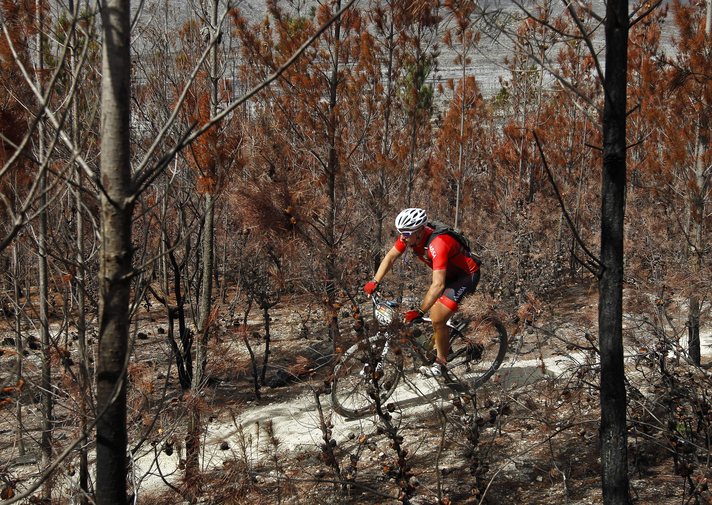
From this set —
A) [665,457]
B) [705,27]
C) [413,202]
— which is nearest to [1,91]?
[665,457]

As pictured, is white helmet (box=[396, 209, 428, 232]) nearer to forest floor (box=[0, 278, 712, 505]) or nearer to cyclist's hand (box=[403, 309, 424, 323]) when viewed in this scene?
cyclist's hand (box=[403, 309, 424, 323])

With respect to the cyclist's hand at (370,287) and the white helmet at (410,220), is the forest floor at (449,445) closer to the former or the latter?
the cyclist's hand at (370,287)

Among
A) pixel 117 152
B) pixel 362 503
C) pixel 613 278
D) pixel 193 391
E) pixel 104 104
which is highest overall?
pixel 104 104

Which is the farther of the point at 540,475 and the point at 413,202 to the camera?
the point at 413,202

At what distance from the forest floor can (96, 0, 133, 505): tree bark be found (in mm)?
1233

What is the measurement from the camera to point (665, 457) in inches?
204

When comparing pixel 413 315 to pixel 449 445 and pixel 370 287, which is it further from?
pixel 449 445

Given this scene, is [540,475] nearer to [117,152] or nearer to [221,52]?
[117,152]

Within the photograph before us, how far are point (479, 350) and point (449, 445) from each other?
46.1 inches

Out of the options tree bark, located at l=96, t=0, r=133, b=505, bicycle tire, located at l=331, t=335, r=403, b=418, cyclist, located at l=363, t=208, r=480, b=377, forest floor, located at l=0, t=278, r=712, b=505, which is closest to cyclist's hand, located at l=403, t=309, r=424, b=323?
cyclist, located at l=363, t=208, r=480, b=377

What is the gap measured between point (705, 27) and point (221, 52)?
522cm

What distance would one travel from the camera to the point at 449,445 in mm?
5691

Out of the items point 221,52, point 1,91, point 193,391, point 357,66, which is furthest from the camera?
point 357,66

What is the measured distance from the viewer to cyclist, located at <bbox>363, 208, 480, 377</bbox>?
5.69 metres
